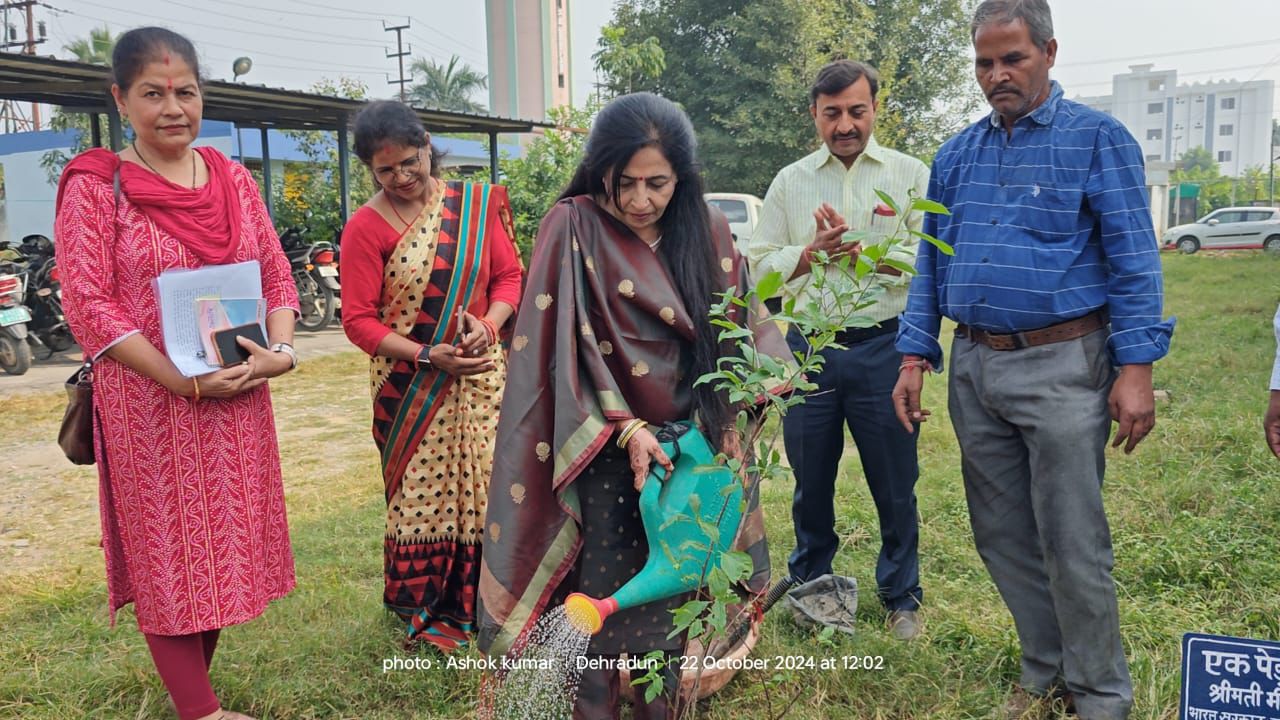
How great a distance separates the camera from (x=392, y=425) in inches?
127

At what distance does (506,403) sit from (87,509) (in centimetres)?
356

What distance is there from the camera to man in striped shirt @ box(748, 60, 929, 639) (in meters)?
3.25

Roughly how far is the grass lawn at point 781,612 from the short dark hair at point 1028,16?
5.56ft

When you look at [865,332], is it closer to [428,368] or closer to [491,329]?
[491,329]

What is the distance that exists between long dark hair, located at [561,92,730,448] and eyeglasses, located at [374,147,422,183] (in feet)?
2.60

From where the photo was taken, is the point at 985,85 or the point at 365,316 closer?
the point at 985,85

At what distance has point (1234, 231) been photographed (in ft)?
86.3

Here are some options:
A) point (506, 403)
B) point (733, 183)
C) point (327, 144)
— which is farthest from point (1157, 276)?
point (733, 183)

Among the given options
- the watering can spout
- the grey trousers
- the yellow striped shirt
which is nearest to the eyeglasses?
the yellow striped shirt

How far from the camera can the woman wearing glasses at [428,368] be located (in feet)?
10.2

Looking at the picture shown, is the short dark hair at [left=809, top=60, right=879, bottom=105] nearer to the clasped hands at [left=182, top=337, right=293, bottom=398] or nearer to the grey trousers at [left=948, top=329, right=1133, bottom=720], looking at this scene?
the grey trousers at [left=948, top=329, right=1133, bottom=720]

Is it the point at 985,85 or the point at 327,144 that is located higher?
the point at 327,144

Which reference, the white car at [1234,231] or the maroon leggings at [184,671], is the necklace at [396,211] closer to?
the maroon leggings at [184,671]

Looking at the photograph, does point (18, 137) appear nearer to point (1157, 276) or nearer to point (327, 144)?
point (327, 144)
